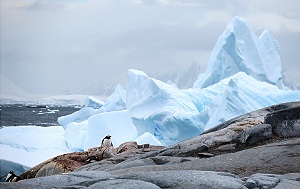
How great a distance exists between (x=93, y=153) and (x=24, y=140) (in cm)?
1410

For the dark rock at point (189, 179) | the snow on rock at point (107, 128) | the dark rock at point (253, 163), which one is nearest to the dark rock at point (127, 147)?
the dark rock at point (253, 163)

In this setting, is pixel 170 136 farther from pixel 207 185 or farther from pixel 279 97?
pixel 207 185

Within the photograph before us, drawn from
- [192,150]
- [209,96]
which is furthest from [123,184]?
[209,96]

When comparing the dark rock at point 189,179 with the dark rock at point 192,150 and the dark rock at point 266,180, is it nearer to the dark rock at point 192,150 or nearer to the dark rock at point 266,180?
the dark rock at point 266,180

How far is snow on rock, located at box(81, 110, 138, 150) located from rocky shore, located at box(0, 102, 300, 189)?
27.0 ft

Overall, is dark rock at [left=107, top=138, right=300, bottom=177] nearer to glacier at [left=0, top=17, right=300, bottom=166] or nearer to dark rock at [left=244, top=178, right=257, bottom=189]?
dark rock at [left=244, top=178, right=257, bottom=189]

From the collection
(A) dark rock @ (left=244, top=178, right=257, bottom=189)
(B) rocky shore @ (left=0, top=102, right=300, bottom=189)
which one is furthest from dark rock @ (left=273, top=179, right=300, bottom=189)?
(A) dark rock @ (left=244, top=178, right=257, bottom=189)

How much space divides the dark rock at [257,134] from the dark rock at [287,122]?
15 cm

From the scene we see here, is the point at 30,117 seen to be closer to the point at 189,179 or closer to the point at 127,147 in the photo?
Answer: the point at 127,147

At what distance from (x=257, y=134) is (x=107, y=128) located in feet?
40.0

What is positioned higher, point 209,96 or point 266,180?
point 209,96

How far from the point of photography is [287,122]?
7.78 meters

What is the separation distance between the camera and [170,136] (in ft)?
62.7

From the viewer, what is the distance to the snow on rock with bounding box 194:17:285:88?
25.1 metres
